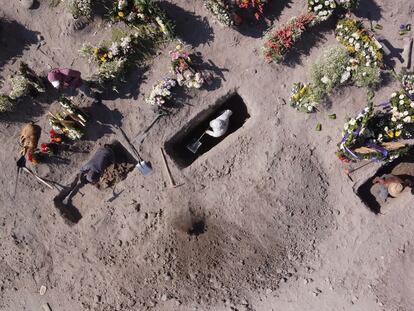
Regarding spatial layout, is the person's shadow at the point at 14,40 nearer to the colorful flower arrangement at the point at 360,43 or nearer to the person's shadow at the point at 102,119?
the person's shadow at the point at 102,119

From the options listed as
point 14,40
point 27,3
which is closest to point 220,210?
point 14,40

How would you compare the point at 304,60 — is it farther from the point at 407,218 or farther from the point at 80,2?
the point at 80,2

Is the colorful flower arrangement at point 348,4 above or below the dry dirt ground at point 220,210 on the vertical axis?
above

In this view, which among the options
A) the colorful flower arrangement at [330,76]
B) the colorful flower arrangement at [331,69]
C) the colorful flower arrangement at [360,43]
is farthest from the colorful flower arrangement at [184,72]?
the colorful flower arrangement at [360,43]

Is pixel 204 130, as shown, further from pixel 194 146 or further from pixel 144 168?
pixel 144 168

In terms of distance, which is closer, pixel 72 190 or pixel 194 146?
pixel 72 190

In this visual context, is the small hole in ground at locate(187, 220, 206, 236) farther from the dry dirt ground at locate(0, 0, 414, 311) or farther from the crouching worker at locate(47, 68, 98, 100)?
the crouching worker at locate(47, 68, 98, 100)
